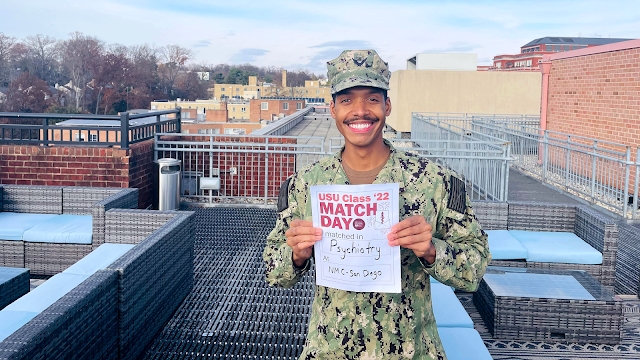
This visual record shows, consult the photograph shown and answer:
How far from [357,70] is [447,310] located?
98.6 inches

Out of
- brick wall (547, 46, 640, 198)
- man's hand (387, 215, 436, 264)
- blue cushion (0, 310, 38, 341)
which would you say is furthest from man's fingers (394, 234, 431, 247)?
brick wall (547, 46, 640, 198)

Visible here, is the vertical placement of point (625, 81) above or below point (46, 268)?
above

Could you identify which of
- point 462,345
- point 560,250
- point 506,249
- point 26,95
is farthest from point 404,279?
point 26,95

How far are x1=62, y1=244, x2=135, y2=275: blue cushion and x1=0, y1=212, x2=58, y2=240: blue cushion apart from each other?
3.82 ft

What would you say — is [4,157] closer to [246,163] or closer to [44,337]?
[246,163]

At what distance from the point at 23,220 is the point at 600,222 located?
5.94 m

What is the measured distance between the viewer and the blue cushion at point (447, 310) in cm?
368

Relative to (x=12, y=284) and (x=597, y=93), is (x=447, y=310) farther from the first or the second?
(x=597, y=93)

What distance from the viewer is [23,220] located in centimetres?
603

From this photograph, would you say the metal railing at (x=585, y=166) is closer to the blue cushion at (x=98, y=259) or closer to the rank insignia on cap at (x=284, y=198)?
the blue cushion at (x=98, y=259)

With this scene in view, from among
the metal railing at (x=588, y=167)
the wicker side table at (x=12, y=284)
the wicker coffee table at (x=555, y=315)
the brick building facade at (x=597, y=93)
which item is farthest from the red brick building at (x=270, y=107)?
the wicker coffee table at (x=555, y=315)

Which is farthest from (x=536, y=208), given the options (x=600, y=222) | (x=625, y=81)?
(x=625, y=81)

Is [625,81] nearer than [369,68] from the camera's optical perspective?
No

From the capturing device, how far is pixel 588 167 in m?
10.8
